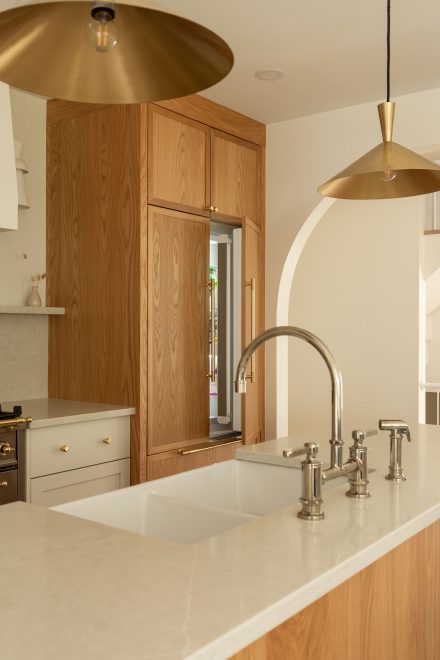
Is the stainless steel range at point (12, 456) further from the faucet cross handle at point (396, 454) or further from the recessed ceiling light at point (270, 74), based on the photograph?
the recessed ceiling light at point (270, 74)

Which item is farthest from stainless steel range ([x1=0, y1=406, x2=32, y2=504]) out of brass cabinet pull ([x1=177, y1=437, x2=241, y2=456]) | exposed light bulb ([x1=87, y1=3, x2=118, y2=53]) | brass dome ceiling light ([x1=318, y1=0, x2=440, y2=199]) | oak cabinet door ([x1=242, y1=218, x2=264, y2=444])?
exposed light bulb ([x1=87, y1=3, x2=118, y2=53])

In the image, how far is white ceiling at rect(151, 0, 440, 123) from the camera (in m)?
2.81

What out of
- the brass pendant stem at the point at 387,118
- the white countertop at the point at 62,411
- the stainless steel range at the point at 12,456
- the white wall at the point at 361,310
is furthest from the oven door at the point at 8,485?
the white wall at the point at 361,310

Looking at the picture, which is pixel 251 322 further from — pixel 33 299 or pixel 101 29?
pixel 101 29

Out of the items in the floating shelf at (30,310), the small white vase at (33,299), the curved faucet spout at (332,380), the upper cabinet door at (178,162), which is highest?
the upper cabinet door at (178,162)

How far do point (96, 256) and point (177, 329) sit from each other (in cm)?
57

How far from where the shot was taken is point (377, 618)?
1312mm

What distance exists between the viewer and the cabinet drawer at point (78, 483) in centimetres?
302

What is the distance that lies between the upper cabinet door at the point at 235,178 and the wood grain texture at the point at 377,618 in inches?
108

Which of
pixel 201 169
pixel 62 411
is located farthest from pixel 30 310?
pixel 201 169

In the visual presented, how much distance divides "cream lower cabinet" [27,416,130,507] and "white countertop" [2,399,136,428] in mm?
37

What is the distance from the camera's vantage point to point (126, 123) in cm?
352

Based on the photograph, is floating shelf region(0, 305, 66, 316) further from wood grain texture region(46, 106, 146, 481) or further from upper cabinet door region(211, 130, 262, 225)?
upper cabinet door region(211, 130, 262, 225)

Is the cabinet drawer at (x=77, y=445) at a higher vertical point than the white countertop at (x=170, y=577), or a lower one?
lower
